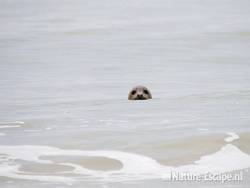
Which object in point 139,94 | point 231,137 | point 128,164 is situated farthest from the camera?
point 139,94

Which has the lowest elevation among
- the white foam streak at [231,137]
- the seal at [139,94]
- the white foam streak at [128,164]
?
the white foam streak at [128,164]

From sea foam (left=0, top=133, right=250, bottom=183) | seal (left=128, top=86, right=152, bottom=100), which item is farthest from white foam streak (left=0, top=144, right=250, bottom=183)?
seal (left=128, top=86, right=152, bottom=100)

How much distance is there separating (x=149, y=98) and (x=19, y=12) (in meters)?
17.6

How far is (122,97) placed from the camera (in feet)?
44.7

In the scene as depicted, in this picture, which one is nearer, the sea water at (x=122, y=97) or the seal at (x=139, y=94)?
the sea water at (x=122, y=97)

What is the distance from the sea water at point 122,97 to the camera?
821 centimetres

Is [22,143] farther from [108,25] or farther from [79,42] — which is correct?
[108,25]

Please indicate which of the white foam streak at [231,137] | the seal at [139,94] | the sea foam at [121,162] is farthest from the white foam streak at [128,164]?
the seal at [139,94]

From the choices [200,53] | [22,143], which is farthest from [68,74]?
[22,143]

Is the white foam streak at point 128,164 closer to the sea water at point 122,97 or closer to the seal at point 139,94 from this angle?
the sea water at point 122,97

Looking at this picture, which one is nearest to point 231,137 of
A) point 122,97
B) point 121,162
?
point 121,162

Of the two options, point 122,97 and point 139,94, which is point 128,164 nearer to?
point 139,94

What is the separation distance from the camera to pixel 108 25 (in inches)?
992

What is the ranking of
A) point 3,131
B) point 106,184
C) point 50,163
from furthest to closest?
point 3,131 < point 50,163 < point 106,184
